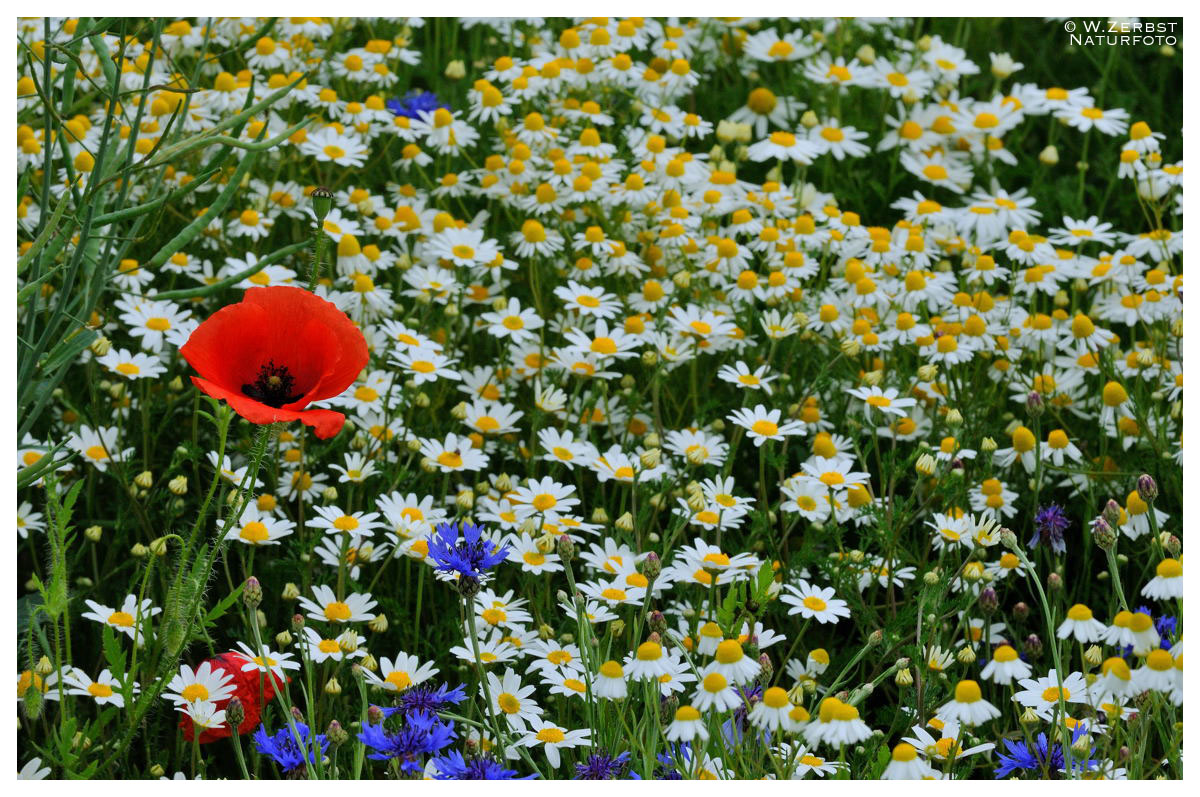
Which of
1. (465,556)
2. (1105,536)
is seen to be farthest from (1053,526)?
(465,556)

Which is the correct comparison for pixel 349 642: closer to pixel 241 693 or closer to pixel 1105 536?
pixel 241 693

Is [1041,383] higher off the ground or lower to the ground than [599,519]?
higher

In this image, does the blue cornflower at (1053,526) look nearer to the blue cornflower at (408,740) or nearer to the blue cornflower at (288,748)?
the blue cornflower at (408,740)

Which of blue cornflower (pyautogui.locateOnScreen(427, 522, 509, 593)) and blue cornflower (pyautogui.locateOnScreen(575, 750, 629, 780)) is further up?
blue cornflower (pyautogui.locateOnScreen(427, 522, 509, 593))

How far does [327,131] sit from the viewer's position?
2.99m


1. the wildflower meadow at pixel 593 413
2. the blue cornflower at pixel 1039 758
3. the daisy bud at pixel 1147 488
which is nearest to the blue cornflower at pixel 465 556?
the wildflower meadow at pixel 593 413

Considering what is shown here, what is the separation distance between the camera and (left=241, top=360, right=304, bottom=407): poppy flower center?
1.69 meters

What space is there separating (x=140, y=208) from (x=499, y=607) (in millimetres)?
725

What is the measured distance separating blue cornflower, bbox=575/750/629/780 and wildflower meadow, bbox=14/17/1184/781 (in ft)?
0.16

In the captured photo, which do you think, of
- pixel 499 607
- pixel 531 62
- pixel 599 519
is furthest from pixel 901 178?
pixel 499 607

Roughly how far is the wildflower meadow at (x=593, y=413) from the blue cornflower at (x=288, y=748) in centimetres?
1

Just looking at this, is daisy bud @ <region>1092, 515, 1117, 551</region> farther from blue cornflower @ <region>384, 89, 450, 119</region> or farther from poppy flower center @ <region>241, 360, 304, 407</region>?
blue cornflower @ <region>384, 89, 450, 119</region>

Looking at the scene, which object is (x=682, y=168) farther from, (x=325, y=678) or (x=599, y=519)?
(x=325, y=678)

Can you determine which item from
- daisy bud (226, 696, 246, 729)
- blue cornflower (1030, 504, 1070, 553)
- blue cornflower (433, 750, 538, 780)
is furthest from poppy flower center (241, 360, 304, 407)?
blue cornflower (1030, 504, 1070, 553)
